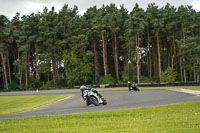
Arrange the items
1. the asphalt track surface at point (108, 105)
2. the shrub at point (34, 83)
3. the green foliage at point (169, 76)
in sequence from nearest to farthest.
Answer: the asphalt track surface at point (108, 105) → the green foliage at point (169, 76) → the shrub at point (34, 83)

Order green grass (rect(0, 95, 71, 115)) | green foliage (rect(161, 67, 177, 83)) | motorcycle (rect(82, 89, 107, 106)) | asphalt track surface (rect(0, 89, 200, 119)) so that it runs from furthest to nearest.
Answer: green foliage (rect(161, 67, 177, 83))
green grass (rect(0, 95, 71, 115))
motorcycle (rect(82, 89, 107, 106))
asphalt track surface (rect(0, 89, 200, 119))

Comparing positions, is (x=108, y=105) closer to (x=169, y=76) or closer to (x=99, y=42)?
(x=169, y=76)

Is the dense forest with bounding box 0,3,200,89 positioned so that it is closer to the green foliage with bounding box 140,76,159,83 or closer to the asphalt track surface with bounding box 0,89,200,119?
the green foliage with bounding box 140,76,159,83

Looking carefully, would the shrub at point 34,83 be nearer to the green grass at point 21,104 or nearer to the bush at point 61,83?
the bush at point 61,83

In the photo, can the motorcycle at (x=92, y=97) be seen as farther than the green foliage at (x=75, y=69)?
No

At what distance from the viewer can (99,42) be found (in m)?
84.2

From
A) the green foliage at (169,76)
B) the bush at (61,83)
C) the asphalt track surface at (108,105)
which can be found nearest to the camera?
the asphalt track surface at (108,105)

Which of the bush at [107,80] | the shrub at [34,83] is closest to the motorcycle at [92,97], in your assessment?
the bush at [107,80]

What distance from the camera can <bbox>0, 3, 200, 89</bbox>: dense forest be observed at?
2827 inches

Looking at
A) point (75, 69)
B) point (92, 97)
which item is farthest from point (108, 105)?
point (75, 69)

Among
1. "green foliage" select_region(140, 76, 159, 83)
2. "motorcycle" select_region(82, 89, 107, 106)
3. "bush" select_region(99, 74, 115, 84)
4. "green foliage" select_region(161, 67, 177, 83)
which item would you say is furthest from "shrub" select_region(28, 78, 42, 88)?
"motorcycle" select_region(82, 89, 107, 106)

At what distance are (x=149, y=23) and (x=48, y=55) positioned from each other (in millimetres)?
25973

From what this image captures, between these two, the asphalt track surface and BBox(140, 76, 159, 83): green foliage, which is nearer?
the asphalt track surface

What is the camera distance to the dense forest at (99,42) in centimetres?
7181
